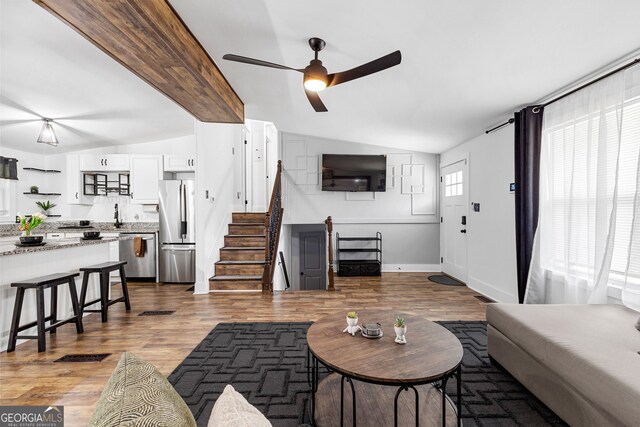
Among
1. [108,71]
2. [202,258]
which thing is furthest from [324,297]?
[108,71]

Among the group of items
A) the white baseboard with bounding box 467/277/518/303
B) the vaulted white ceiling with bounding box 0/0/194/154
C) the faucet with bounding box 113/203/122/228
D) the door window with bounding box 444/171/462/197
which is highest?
the vaulted white ceiling with bounding box 0/0/194/154

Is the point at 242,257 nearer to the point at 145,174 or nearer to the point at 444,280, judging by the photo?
the point at 145,174

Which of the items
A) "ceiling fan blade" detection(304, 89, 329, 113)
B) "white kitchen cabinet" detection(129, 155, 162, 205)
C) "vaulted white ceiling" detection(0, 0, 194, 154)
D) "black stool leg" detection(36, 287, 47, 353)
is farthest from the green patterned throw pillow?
"white kitchen cabinet" detection(129, 155, 162, 205)

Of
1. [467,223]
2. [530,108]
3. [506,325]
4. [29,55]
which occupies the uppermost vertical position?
[29,55]

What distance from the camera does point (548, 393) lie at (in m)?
1.74

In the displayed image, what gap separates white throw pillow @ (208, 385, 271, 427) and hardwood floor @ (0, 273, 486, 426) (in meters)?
1.81

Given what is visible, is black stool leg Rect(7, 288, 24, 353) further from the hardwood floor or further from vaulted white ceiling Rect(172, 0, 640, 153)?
vaulted white ceiling Rect(172, 0, 640, 153)

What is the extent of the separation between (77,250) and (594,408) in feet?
15.9

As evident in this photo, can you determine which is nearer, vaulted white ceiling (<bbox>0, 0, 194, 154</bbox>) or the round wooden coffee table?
the round wooden coffee table

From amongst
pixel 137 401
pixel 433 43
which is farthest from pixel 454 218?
pixel 137 401

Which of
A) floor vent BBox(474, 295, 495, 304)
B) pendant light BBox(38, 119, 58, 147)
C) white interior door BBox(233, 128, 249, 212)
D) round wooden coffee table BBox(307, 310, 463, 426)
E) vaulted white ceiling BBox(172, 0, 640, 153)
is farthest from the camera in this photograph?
white interior door BBox(233, 128, 249, 212)

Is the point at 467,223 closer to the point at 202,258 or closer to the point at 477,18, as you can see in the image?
the point at 477,18

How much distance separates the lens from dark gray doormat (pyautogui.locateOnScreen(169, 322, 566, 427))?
175cm

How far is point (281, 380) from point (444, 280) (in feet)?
13.1
